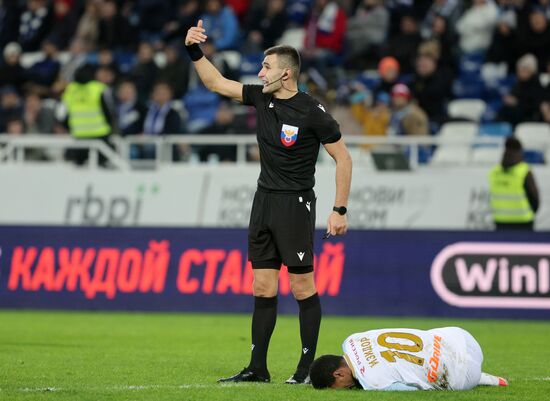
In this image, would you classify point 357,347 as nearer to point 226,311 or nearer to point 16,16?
point 226,311

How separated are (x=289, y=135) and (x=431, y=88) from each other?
490 inches

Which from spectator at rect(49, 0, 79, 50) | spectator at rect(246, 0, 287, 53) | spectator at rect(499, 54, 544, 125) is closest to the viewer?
spectator at rect(499, 54, 544, 125)

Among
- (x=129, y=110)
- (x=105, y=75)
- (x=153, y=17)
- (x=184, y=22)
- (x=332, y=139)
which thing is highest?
(x=153, y=17)

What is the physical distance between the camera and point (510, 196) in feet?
57.7

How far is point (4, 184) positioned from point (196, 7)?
554 cm

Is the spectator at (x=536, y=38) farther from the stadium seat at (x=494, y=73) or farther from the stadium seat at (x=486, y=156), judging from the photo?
the stadium seat at (x=486, y=156)

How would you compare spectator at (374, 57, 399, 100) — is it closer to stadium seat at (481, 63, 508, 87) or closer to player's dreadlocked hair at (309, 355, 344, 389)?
stadium seat at (481, 63, 508, 87)

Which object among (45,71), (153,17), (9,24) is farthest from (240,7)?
(9,24)

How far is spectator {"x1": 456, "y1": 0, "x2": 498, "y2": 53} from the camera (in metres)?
22.5

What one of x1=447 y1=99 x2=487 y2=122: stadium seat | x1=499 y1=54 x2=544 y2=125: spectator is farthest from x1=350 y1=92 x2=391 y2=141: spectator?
x1=499 y1=54 x2=544 y2=125: spectator

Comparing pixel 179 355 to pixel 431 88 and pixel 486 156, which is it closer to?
pixel 486 156

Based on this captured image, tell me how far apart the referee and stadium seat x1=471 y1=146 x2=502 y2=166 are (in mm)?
11253

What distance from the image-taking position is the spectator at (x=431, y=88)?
2139 cm

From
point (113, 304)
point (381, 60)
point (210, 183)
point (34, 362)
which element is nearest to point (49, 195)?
point (210, 183)
